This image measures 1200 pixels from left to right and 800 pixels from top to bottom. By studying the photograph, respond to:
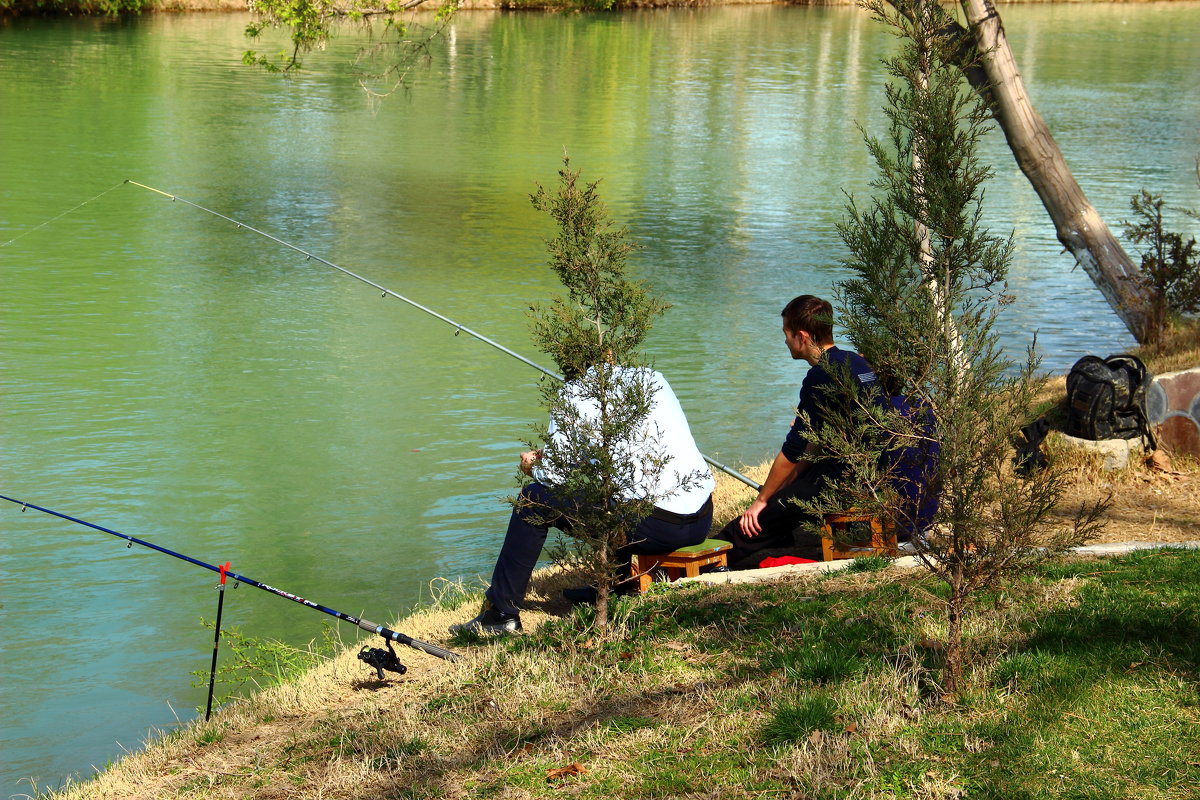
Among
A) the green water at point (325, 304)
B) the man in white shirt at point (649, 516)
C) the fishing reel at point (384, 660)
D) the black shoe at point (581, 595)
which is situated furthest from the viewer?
the green water at point (325, 304)

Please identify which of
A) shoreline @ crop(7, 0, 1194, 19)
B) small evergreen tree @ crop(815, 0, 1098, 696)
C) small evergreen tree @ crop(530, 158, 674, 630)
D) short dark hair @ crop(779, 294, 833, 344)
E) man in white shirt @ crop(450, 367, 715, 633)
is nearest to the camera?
small evergreen tree @ crop(815, 0, 1098, 696)

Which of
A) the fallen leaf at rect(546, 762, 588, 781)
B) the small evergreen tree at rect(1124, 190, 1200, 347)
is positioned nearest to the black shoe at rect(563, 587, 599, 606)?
the fallen leaf at rect(546, 762, 588, 781)

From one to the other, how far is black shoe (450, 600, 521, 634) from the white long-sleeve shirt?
2.29ft

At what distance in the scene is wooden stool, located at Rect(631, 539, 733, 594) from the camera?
211 inches

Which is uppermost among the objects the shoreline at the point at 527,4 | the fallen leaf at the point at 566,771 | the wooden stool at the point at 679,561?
the shoreline at the point at 527,4

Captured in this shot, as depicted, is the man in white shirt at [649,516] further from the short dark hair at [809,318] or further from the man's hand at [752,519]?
the short dark hair at [809,318]

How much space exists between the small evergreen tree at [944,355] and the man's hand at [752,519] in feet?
5.19

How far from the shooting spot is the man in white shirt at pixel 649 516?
4906 mm

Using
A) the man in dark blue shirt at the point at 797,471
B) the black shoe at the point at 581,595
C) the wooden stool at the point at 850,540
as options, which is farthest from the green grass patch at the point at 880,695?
the man in dark blue shirt at the point at 797,471

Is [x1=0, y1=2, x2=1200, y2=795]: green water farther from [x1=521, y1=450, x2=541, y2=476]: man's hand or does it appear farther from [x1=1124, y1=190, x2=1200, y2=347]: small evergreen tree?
[x1=1124, y1=190, x2=1200, y2=347]: small evergreen tree

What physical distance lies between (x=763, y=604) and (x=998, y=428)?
58.6 inches

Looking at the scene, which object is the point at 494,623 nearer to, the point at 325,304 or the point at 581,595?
the point at 581,595

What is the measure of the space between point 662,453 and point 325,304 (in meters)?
8.13

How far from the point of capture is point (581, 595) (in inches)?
217
